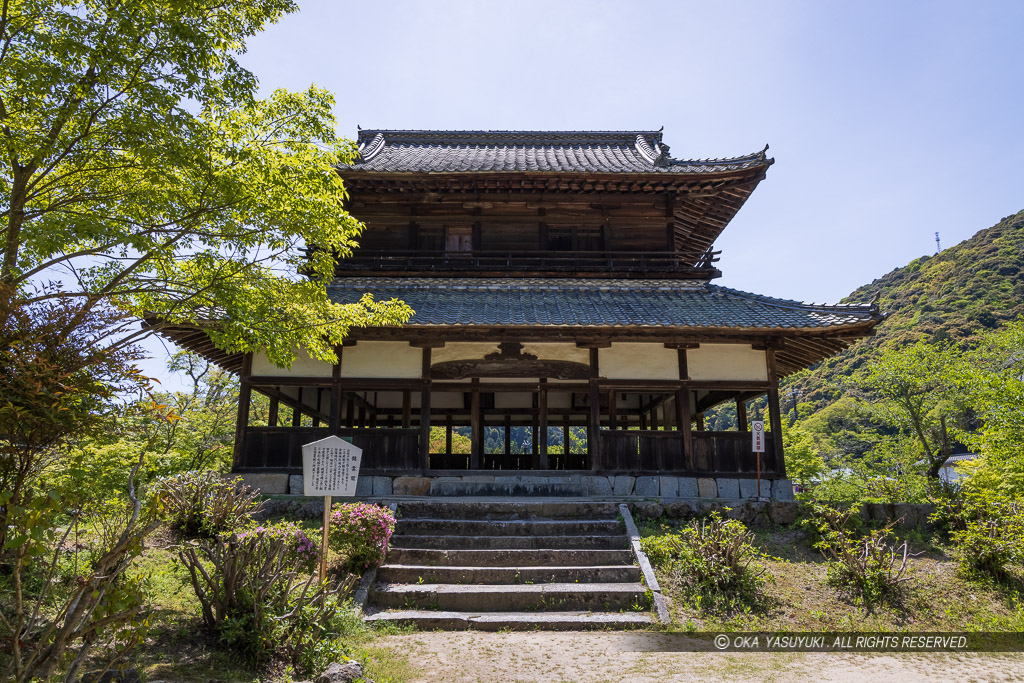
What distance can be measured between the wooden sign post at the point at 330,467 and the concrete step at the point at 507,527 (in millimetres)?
2479

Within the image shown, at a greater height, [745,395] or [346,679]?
[745,395]

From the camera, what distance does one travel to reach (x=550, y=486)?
12.2m

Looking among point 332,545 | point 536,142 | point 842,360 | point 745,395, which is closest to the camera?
point 332,545

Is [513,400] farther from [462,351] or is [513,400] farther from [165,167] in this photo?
[165,167]

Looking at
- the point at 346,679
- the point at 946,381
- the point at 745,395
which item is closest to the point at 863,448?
the point at 946,381

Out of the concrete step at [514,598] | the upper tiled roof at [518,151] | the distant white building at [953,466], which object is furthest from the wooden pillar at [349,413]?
the distant white building at [953,466]

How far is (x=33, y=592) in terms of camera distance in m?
6.85

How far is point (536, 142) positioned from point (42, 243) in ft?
53.8

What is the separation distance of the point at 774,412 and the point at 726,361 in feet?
5.05

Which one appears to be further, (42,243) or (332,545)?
(332,545)

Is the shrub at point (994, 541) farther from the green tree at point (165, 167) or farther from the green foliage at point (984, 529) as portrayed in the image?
the green tree at point (165, 167)

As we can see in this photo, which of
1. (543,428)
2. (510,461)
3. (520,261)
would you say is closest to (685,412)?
(543,428)

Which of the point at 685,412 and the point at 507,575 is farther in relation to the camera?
the point at 685,412

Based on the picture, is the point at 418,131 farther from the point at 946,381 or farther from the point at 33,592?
the point at 946,381
